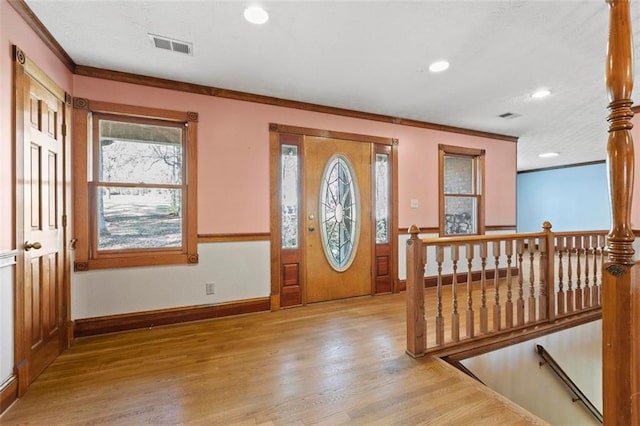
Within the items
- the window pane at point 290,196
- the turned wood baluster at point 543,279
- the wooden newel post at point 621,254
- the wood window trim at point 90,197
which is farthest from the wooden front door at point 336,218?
the wooden newel post at point 621,254

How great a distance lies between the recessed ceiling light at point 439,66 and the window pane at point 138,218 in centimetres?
278

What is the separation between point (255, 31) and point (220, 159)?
4.64 ft

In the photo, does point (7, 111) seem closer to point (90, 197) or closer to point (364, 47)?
point (90, 197)

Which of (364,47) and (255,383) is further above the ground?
(364,47)

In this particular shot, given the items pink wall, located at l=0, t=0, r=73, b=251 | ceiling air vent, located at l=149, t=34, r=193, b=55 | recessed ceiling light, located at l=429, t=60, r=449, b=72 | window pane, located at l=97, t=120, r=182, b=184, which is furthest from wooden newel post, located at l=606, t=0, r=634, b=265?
window pane, located at l=97, t=120, r=182, b=184

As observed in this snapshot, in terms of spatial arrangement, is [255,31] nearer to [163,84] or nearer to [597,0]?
[163,84]

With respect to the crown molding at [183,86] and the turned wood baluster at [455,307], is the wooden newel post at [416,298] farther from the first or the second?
the crown molding at [183,86]

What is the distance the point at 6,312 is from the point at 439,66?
3691 mm

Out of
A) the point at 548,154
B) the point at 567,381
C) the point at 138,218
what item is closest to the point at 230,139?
the point at 138,218

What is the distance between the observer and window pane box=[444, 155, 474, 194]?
188 inches

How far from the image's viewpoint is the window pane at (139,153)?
2.88 m

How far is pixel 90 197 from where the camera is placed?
2787mm

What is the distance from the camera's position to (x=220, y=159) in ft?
10.6

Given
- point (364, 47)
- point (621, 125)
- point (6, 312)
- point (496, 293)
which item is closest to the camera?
point (621, 125)
